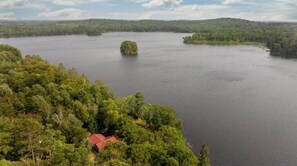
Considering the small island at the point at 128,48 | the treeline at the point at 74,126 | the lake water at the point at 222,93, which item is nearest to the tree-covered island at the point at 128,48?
the small island at the point at 128,48

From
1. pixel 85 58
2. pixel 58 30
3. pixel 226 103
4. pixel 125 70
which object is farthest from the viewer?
pixel 58 30

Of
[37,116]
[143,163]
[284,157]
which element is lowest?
[284,157]

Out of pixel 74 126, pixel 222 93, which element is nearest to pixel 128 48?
pixel 222 93

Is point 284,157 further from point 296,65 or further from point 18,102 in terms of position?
point 296,65

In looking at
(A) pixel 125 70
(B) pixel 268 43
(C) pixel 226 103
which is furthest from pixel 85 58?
(B) pixel 268 43

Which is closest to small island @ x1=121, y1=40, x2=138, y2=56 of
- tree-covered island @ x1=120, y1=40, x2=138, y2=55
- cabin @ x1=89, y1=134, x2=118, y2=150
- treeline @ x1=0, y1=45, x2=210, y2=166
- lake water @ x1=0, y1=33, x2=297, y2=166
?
tree-covered island @ x1=120, y1=40, x2=138, y2=55

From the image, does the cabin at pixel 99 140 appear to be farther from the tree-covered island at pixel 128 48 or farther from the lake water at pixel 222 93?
the tree-covered island at pixel 128 48
